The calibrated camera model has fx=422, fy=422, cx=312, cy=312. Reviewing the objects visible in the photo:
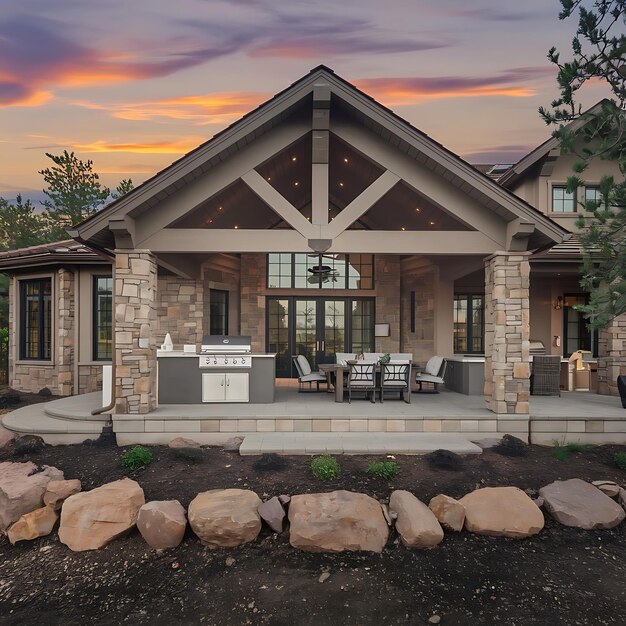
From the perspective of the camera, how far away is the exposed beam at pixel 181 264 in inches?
307

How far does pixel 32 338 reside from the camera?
428 inches

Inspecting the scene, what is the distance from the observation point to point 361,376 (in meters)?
7.64

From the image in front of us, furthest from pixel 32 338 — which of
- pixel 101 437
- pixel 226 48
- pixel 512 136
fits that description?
pixel 512 136

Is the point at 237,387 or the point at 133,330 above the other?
the point at 133,330

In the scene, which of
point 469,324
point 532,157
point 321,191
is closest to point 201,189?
point 321,191

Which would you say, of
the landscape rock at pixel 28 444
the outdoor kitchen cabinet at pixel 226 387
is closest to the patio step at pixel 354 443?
the outdoor kitchen cabinet at pixel 226 387

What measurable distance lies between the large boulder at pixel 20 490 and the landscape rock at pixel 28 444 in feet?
2.53

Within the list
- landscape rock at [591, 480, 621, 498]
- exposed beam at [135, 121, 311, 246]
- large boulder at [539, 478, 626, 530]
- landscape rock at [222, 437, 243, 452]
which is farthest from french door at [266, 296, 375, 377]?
large boulder at [539, 478, 626, 530]

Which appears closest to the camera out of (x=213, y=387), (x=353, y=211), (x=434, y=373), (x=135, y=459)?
(x=135, y=459)

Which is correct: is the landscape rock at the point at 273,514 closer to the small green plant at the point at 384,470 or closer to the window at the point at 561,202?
the small green plant at the point at 384,470

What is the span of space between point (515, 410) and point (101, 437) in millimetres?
6371

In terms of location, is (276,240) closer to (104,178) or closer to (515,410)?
(515,410)

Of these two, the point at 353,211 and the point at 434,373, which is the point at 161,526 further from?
the point at 434,373

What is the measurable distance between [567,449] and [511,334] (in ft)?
6.03
